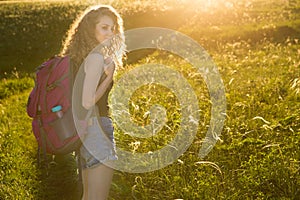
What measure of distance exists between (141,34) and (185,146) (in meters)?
13.7

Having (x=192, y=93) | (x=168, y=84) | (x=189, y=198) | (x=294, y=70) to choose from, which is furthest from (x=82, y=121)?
(x=294, y=70)

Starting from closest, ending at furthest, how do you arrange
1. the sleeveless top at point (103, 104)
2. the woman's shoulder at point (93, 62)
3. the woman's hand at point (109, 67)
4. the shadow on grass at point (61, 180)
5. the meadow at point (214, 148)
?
1. the woman's shoulder at point (93, 62)
2. the woman's hand at point (109, 67)
3. the sleeveless top at point (103, 104)
4. the meadow at point (214, 148)
5. the shadow on grass at point (61, 180)

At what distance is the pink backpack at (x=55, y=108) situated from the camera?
391cm

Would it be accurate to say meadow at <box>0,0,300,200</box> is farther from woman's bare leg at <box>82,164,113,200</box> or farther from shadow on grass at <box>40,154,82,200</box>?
woman's bare leg at <box>82,164,113,200</box>

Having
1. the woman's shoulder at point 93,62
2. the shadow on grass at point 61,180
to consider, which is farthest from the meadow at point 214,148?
the woman's shoulder at point 93,62

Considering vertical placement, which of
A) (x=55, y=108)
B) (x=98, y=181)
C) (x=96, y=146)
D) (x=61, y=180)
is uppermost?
(x=55, y=108)

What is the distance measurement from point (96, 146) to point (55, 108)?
1.82ft

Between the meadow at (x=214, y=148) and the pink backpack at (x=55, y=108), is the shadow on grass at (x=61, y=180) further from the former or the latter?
the pink backpack at (x=55, y=108)

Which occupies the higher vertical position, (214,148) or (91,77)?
A: (91,77)

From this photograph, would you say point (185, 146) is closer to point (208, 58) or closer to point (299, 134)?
point (299, 134)

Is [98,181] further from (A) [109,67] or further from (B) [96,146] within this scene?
(A) [109,67]

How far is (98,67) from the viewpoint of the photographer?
4.03m

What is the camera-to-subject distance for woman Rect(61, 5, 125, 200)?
416 cm

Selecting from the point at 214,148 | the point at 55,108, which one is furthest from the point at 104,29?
the point at 214,148
